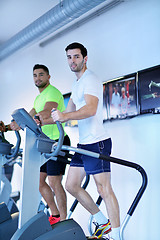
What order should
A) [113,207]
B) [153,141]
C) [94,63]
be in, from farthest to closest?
[94,63] < [153,141] < [113,207]

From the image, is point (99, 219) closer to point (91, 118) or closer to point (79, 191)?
point (79, 191)

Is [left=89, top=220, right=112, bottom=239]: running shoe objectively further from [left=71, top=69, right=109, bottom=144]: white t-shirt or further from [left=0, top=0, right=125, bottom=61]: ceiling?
[left=0, top=0, right=125, bottom=61]: ceiling

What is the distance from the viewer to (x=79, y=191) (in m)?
2.41

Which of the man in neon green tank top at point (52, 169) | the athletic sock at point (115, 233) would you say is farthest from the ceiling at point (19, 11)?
the athletic sock at point (115, 233)

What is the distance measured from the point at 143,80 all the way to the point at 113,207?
161 cm

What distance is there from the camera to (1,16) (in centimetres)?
448

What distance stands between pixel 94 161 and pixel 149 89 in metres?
1.29

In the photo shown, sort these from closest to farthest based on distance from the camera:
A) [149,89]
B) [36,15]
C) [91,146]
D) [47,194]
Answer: [91,146]
[47,194]
[149,89]
[36,15]

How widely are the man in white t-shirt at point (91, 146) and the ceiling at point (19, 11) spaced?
182 centimetres

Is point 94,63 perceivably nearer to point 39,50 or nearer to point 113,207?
point 39,50

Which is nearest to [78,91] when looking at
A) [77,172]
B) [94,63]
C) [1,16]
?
[77,172]

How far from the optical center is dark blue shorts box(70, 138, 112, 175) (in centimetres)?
227

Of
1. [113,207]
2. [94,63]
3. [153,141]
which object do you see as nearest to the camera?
[113,207]

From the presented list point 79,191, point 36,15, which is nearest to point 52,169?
point 79,191
